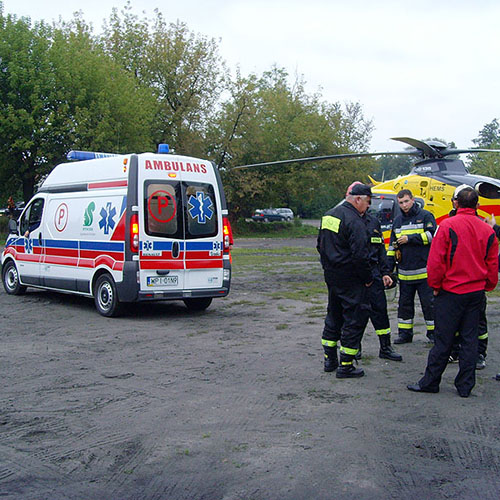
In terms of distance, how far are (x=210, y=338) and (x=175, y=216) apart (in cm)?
250

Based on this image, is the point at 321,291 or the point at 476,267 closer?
the point at 476,267

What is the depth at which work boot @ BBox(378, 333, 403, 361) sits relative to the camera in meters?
7.53

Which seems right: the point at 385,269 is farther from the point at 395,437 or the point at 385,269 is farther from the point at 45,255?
the point at 45,255

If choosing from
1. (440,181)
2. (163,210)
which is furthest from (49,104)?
(163,210)

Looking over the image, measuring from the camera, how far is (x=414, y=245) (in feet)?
27.5

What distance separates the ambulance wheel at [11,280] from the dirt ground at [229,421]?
400 centimetres

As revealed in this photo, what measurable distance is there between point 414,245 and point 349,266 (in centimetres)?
205

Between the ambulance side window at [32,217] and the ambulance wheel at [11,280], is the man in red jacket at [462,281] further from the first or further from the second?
the ambulance wheel at [11,280]

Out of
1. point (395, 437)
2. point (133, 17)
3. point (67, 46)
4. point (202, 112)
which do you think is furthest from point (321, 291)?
point (133, 17)

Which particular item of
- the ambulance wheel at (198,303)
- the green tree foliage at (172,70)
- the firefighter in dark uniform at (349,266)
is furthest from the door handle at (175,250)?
the green tree foliage at (172,70)

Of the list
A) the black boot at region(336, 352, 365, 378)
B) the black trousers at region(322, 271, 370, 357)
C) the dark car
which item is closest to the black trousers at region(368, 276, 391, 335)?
the black trousers at region(322, 271, 370, 357)

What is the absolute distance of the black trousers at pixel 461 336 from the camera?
19.8 feet

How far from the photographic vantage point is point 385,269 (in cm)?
762

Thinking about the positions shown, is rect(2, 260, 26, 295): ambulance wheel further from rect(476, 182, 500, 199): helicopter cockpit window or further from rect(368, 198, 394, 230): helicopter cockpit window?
rect(476, 182, 500, 199): helicopter cockpit window
